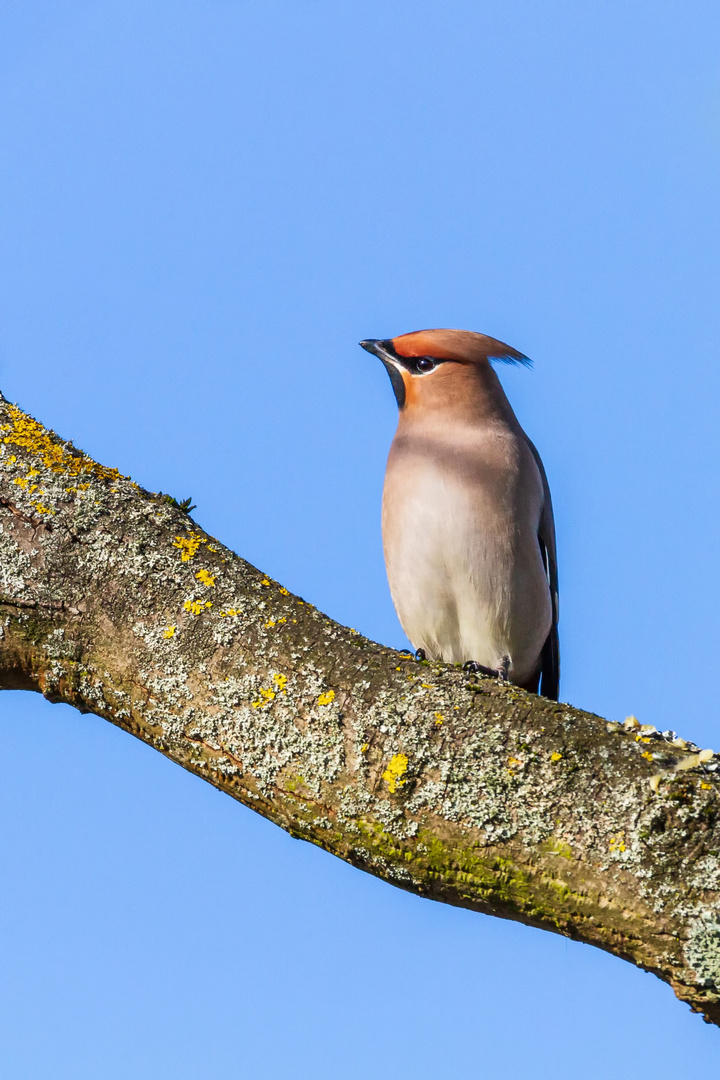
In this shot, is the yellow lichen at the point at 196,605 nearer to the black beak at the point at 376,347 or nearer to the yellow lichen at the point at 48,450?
the yellow lichen at the point at 48,450

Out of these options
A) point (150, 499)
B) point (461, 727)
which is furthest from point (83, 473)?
point (461, 727)

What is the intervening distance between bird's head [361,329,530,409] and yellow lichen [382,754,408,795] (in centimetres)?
299

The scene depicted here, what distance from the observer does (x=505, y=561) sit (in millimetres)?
4836

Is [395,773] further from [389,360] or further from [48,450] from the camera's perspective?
[389,360]

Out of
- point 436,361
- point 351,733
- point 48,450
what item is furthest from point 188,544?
point 436,361

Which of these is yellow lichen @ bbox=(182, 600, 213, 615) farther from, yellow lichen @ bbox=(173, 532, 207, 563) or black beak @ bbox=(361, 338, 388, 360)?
black beak @ bbox=(361, 338, 388, 360)

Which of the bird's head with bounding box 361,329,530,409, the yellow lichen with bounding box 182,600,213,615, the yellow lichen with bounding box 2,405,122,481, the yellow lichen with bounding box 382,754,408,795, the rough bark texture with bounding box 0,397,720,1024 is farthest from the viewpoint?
the bird's head with bounding box 361,329,530,409

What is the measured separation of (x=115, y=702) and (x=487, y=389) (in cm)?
305

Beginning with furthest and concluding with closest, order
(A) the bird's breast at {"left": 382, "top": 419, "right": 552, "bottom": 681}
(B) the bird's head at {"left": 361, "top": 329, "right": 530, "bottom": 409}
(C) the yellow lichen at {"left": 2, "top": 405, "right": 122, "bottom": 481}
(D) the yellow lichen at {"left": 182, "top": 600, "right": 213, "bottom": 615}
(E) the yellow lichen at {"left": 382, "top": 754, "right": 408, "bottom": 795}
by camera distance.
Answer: (B) the bird's head at {"left": 361, "top": 329, "right": 530, "bottom": 409}
(A) the bird's breast at {"left": 382, "top": 419, "right": 552, "bottom": 681}
(C) the yellow lichen at {"left": 2, "top": 405, "right": 122, "bottom": 481}
(D) the yellow lichen at {"left": 182, "top": 600, "right": 213, "bottom": 615}
(E) the yellow lichen at {"left": 382, "top": 754, "right": 408, "bottom": 795}

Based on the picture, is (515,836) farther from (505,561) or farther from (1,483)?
(505,561)

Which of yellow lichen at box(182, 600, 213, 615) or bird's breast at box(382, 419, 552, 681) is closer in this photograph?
yellow lichen at box(182, 600, 213, 615)

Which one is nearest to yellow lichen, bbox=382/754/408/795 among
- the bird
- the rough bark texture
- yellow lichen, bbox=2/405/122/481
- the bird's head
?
the rough bark texture

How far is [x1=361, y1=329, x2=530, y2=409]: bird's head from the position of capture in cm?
532

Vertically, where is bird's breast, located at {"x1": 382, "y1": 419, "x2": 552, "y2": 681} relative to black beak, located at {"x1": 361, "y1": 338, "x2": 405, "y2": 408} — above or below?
below
